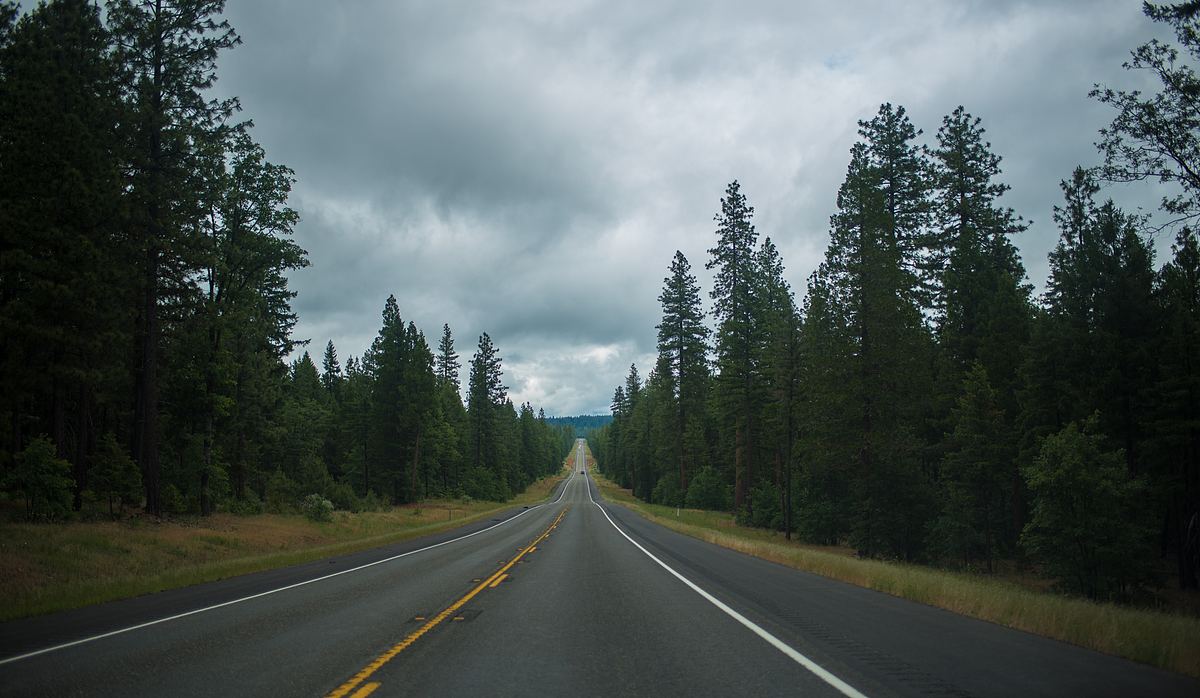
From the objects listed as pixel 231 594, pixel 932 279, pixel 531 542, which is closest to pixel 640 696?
pixel 231 594

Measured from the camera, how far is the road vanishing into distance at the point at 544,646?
5.87 m

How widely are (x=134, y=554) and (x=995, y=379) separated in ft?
121

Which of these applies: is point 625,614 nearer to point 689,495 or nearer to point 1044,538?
point 1044,538

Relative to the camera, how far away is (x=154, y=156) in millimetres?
20812

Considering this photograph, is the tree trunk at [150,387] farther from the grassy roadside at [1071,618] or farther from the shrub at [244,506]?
the grassy roadside at [1071,618]

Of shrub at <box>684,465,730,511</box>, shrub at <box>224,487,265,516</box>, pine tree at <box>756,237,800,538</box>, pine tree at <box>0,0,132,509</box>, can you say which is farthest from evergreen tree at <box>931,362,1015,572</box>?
pine tree at <box>0,0,132,509</box>

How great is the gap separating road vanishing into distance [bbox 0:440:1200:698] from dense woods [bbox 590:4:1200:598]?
13775 millimetres

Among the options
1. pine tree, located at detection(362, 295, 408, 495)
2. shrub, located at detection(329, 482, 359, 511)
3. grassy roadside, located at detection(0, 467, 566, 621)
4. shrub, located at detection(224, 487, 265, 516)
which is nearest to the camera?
grassy roadside, located at detection(0, 467, 566, 621)

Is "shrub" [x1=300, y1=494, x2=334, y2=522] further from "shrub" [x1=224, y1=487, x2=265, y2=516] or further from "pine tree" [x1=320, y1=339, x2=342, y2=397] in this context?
"pine tree" [x1=320, y1=339, x2=342, y2=397]

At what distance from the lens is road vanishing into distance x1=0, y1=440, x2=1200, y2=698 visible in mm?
5871

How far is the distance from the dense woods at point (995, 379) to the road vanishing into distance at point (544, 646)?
45.2ft

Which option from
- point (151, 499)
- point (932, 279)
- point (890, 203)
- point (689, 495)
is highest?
point (890, 203)

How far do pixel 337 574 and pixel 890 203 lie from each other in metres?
30.0

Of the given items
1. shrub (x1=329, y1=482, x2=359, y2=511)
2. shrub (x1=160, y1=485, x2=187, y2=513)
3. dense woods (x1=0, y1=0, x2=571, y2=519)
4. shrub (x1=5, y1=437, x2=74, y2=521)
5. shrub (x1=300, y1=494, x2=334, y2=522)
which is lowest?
shrub (x1=329, y1=482, x2=359, y2=511)
